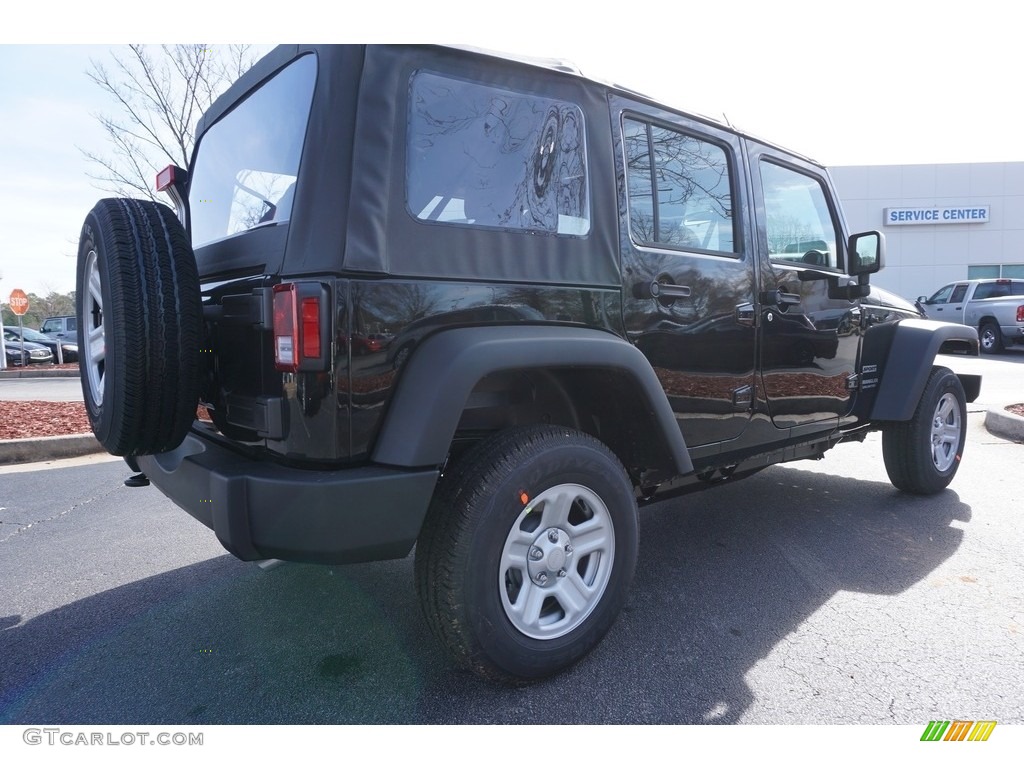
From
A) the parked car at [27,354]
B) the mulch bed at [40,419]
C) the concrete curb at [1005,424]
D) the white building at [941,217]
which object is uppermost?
the white building at [941,217]

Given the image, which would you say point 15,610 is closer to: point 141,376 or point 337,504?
point 141,376

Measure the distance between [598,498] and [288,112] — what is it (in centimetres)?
169

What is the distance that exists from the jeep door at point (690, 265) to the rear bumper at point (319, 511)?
3.64 ft

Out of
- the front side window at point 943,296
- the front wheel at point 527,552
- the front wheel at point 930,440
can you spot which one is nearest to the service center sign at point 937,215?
the front side window at point 943,296

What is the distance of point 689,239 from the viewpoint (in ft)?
9.41

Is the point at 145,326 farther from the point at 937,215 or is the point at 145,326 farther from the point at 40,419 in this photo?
the point at 937,215

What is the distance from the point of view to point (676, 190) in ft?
9.29

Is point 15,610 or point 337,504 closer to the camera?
point 337,504

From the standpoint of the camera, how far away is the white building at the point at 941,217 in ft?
84.4

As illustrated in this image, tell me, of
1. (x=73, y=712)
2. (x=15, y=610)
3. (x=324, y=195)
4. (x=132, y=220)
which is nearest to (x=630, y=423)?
(x=324, y=195)

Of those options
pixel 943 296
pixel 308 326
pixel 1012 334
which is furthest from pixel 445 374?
pixel 943 296

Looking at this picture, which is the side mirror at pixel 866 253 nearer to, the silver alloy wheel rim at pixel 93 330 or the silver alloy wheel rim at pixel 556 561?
the silver alloy wheel rim at pixel 556 561

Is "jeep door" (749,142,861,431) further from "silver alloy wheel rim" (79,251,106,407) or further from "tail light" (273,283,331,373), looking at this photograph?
"silver alloy wheel rim" (79,251,106,407)

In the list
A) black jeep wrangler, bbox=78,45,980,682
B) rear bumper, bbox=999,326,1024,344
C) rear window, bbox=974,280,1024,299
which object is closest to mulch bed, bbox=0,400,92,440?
black jeep wrangler, bbox=78,45,980,682
